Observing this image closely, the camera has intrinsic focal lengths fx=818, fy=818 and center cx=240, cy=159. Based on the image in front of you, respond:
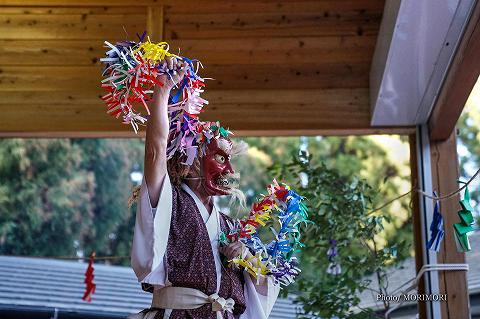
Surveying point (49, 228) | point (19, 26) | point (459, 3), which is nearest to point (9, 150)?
point (49, 228)

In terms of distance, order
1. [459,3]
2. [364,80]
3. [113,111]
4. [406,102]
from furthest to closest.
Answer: [364,80]
[406,102]
[459,3]
[113,111]

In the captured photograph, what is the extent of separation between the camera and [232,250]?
2.62 m

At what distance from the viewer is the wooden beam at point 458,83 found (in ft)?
11.4

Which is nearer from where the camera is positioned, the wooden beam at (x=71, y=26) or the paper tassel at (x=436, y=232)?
the paper tassel at (x=436, y=232)

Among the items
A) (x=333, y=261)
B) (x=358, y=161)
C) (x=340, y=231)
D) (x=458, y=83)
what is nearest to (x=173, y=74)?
(x=458, y=83)

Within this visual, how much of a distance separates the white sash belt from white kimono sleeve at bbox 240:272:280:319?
0.24 m

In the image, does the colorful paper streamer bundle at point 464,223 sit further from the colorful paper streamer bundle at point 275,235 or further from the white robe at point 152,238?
the white robe at point 152,238

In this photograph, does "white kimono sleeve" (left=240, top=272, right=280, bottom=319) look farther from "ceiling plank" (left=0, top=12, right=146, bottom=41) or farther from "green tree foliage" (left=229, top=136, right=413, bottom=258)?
"green tree foliage" (left=229, top=136, right=413, bottom=258)

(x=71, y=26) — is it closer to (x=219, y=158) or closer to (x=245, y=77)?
(x=245, y=77)

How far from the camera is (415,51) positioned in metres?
3.88

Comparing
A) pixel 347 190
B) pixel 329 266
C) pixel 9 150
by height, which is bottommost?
pixel 329 266

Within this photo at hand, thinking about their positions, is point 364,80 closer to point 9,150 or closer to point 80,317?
point 80,317

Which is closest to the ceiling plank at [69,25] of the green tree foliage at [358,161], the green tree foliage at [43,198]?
the green tree foliage at [43,198]

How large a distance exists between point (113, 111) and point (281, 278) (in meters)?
0.81
